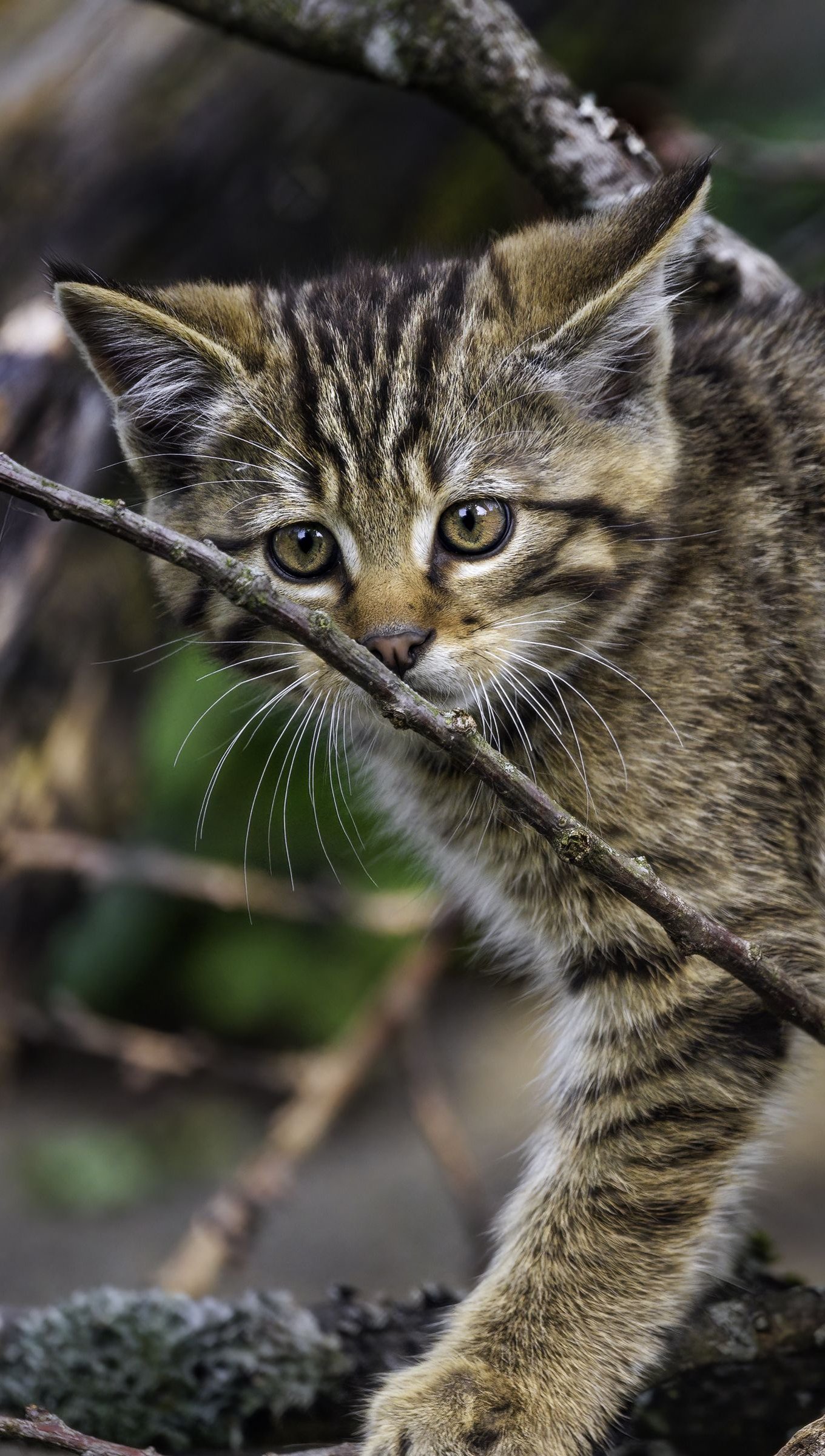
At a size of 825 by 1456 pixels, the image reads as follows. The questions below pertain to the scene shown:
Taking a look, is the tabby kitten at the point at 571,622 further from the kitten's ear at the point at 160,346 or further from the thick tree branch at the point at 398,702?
the thick tree branch at the point at 398,702

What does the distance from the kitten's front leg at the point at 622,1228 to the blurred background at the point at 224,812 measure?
0.21 metres

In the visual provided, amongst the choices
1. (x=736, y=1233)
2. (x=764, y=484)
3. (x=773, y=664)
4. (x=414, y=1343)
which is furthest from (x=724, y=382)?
(x=414, y=1343)

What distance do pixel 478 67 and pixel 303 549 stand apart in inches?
51.1

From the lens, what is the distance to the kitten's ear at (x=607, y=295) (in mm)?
2316

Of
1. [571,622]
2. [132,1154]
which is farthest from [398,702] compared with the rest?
[132,1154]

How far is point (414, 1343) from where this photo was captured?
265 centimetres

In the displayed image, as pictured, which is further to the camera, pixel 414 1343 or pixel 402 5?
pixel 402 5

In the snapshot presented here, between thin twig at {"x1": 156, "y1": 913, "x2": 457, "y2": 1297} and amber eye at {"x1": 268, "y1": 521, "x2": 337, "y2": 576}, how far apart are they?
1711 mm

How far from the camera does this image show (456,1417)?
2.29 metres

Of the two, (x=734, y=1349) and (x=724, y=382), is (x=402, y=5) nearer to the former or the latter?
(x=724, y=382)

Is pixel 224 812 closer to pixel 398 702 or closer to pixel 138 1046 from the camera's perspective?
pixel 138 1046

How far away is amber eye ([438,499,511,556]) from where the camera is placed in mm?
2420

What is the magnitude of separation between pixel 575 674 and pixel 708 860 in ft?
1.46

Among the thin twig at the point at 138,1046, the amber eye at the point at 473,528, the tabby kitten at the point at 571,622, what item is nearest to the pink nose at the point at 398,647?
the tabby kitten at the point at 571,622
